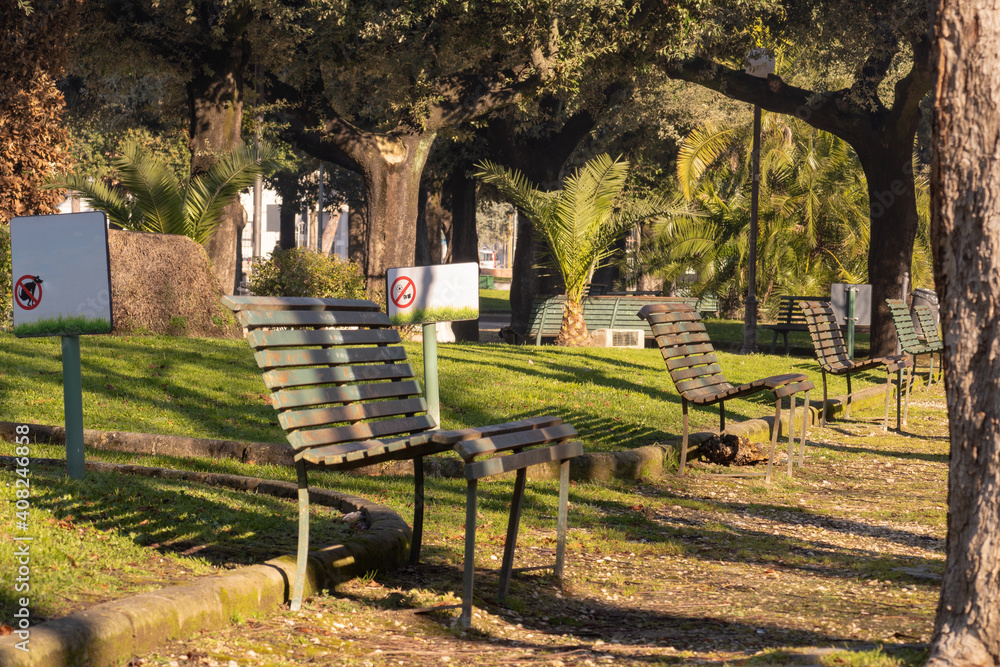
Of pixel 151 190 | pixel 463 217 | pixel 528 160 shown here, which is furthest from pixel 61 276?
pixel 463 217

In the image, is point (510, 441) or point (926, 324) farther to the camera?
point (926, 324)

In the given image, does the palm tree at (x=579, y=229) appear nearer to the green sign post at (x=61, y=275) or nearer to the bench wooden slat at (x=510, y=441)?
the green sign post at (x=61, y=275)

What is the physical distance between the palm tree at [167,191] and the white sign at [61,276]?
33.1 feet

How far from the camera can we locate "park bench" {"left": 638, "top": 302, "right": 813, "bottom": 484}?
7.25m

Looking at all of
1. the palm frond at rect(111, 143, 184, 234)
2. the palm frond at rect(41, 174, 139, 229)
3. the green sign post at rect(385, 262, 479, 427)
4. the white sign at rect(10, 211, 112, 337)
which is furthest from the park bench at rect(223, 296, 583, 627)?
the palm frond at rect(41, 174, 139, 229)

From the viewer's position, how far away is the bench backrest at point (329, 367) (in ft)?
12.9

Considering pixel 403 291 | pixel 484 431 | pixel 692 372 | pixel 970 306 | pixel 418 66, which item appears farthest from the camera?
pixel 418 66

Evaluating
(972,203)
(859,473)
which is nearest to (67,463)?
(972,203)

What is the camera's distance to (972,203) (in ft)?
9.62

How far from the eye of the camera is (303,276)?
16.5 metres

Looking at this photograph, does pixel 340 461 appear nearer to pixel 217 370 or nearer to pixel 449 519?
pixel 449 519

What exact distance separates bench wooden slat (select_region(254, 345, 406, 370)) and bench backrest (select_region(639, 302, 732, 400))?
2.74 m

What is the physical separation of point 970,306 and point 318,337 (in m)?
2.42

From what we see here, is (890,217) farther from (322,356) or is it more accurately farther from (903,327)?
(322,356)
